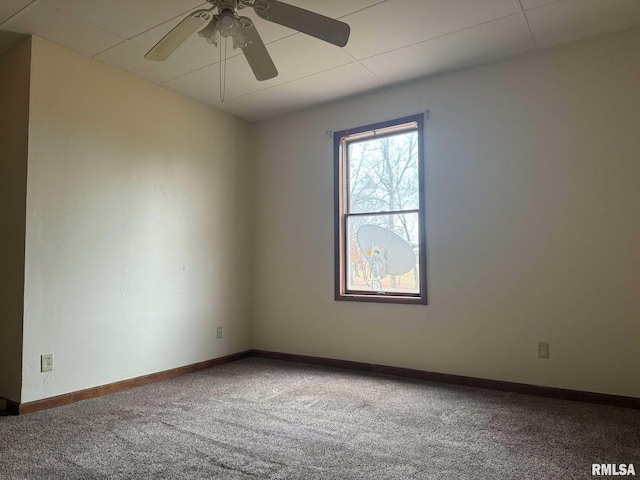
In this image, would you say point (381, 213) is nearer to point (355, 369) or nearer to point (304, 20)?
point (355, 369)

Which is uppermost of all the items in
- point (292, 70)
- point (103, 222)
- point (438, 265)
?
point (292, 70)

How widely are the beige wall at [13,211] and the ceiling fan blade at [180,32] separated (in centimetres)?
135

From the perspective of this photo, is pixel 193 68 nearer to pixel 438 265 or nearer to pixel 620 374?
pixel 438 265

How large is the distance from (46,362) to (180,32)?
2.45 metres

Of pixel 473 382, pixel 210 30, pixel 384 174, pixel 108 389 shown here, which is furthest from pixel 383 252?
pixel 108 389

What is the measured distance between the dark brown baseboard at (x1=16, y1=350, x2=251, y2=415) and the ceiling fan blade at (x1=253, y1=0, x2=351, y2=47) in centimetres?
295

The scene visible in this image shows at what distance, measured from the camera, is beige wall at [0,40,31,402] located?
A: 3.01 m

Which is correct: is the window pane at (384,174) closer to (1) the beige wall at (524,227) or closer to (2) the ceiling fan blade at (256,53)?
(1) the beige wall at (524,227)

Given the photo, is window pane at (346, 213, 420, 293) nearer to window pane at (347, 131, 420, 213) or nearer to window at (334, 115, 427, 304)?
window at (334, 115, 427, 304)

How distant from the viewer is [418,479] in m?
2.02

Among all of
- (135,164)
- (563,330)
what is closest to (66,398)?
(135,164)

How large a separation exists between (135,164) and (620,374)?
410 centimetres

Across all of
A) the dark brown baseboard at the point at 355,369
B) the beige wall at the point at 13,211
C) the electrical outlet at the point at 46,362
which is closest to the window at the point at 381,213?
the dark brown baseboard at the point at 355,369

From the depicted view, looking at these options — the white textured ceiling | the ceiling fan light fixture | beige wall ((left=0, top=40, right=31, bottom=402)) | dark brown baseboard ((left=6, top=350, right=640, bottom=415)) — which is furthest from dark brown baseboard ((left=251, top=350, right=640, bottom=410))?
the ceiling fan light fixture
